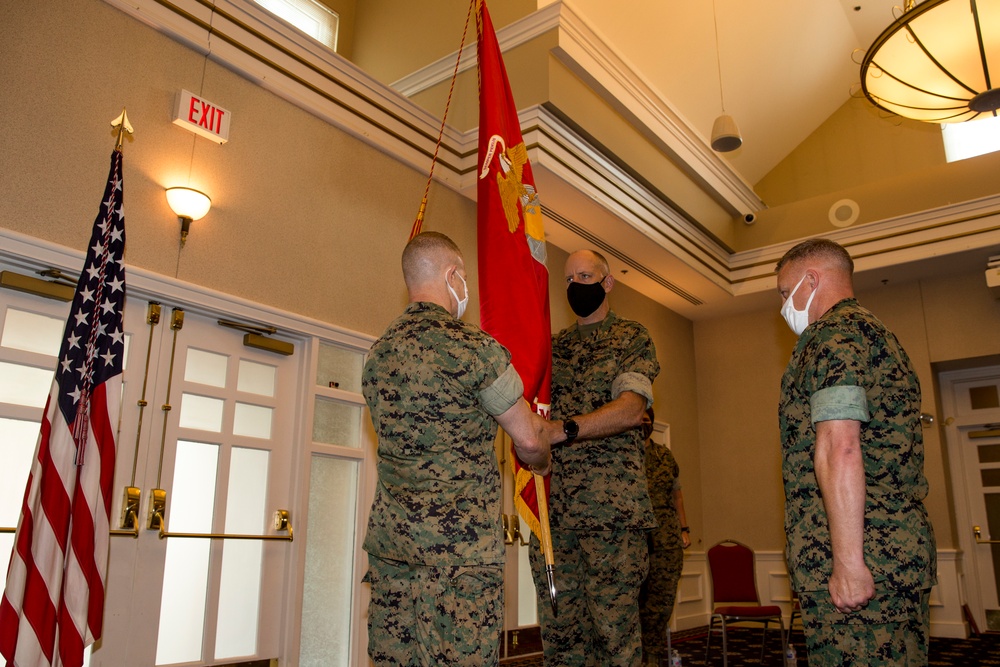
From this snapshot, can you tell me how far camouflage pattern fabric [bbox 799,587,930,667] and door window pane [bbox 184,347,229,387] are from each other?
3300mm

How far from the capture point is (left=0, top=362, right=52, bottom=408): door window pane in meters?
3.34

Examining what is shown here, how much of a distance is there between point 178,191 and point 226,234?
0.38 metres

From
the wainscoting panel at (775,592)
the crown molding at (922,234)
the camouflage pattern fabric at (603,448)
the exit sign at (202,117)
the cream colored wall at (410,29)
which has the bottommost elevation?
the wainscoting panel at (775,592)

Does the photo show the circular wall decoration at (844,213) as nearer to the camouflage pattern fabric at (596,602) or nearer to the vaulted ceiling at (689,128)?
the vaulted ceiling at (689,128)

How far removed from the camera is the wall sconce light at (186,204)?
153 inches

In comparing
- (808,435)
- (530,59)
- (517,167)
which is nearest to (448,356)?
(808,435)

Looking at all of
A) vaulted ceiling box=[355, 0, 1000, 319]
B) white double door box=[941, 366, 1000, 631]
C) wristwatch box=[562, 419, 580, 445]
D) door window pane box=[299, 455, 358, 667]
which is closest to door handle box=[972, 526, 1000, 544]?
white double door box=[941, 366, 1000, 631]

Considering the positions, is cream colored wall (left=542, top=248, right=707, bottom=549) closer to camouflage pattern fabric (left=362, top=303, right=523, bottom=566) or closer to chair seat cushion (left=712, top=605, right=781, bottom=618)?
chair seat cushion (left=712, top=605, right=781, bottom=618)

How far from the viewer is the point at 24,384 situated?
3.40 meters

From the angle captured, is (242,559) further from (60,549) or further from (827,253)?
(827,253)

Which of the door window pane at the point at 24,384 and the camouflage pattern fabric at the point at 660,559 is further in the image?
the camouflage pattern fabric at the point at 660,559

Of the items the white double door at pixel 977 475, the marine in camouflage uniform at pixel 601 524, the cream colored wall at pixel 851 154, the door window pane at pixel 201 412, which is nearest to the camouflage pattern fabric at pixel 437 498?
the marine in camouflage uniform at pixel 601 524

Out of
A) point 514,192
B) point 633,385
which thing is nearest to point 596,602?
point 633,385

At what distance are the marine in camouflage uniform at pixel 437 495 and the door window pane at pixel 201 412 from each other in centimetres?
235
